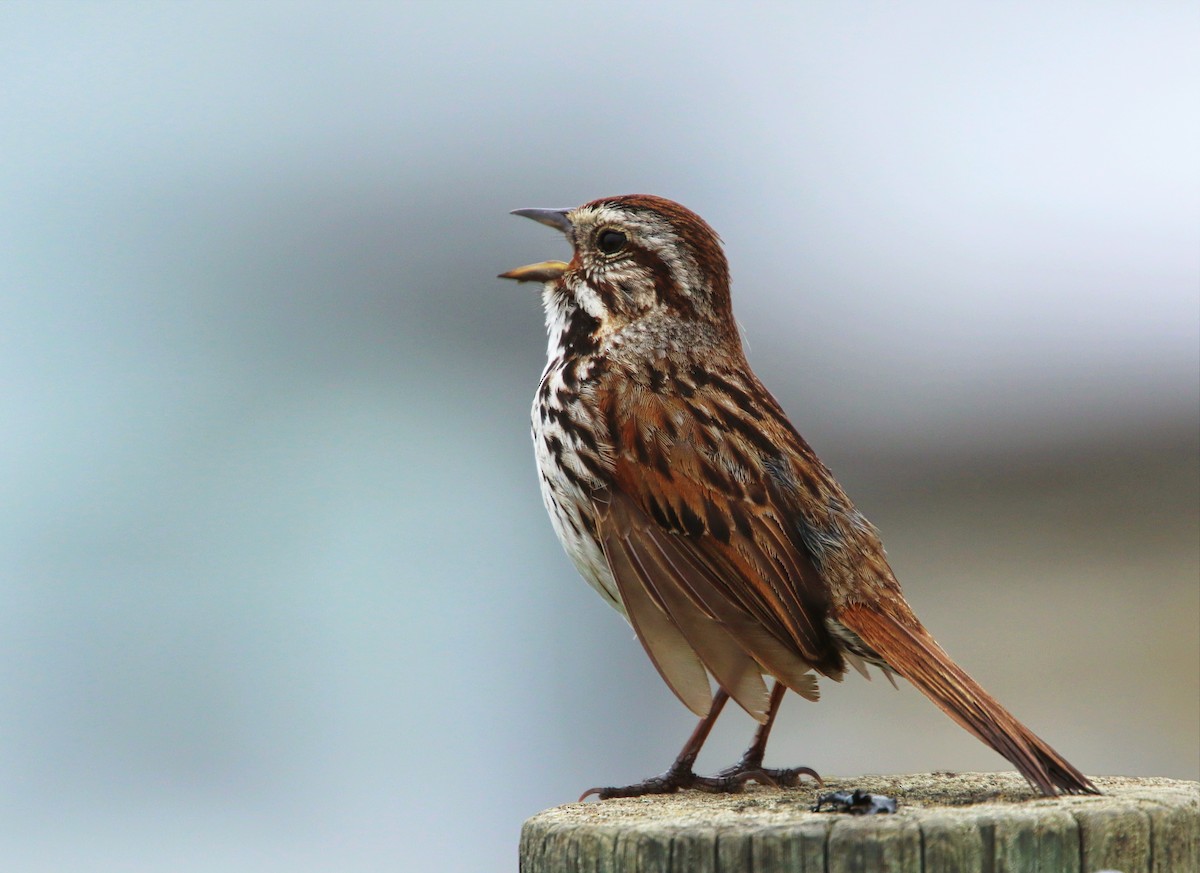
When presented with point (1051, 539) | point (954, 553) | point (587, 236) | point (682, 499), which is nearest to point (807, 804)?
point (682, 499)

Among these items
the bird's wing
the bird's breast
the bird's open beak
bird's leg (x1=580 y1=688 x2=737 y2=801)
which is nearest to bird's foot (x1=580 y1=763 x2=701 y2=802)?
bird's leg (x1=580 y1=688 x2=737 y2=801)

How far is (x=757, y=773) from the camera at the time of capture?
416 cm

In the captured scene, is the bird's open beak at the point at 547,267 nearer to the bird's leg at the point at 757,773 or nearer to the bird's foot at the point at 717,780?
the bird's leg at the point at 757,773

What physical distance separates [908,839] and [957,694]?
0.95m

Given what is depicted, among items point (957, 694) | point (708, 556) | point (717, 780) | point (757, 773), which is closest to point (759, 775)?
point (757, 773)

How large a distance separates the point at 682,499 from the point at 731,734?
828 cm

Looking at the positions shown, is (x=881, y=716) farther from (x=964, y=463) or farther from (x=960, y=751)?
(x=964, y=463)

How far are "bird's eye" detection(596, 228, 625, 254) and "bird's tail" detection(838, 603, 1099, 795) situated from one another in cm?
186

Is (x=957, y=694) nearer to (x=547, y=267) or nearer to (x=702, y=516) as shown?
(x=702, y=516)

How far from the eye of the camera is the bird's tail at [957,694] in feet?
9.66

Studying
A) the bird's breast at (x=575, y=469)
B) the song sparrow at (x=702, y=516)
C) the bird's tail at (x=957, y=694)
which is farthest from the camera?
the bird's breast at (x=575, y=469)

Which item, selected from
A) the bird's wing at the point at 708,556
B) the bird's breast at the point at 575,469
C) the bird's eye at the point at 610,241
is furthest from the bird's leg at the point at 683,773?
the bird's eye at the point at 610,241

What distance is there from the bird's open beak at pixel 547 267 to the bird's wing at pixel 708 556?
949mm

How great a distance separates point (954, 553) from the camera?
10570 millimetres
